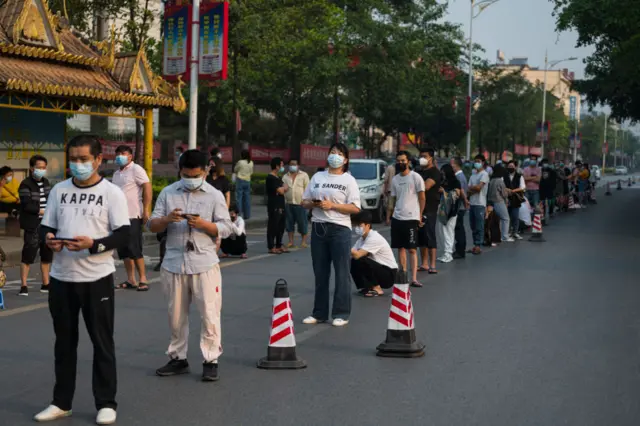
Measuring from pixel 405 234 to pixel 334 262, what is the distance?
127 inches

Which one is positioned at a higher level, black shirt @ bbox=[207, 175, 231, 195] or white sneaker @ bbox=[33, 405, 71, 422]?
black shirt @ bbox=[207, 175, 231, 195]

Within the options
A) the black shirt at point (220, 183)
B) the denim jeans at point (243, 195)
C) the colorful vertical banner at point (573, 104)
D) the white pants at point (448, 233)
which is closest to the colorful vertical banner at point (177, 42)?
the denim jeans at point (243, 195)

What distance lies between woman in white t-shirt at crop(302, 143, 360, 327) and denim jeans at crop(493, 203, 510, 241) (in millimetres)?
11036

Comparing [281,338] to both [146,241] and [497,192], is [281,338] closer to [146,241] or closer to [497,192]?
[146,241]

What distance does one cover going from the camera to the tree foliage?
28984mm

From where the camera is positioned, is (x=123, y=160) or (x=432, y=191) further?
(x=432, y=191)

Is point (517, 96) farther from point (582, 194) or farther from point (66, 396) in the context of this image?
point (66, 396)

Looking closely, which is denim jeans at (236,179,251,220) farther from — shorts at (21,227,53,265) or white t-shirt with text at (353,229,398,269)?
white t-shirt with text at (353,229,398,269)

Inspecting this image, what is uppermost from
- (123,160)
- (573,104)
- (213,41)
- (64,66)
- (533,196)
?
(573,104)

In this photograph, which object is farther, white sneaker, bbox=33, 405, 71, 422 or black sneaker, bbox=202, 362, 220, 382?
black sneaker, bbox=202, 362, 220, 382

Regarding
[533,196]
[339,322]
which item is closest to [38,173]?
[339,322]

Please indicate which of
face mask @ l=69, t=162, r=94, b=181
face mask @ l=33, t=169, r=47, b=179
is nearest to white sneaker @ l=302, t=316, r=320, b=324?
face mask @ l=33, t=169, r=47, b=179

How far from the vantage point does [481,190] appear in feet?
61.5

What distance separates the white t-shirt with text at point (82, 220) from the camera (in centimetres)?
595
